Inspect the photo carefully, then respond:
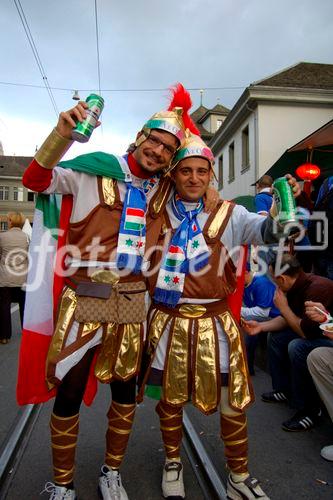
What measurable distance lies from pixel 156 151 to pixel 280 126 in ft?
50.4

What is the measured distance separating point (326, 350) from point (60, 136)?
2.04 m

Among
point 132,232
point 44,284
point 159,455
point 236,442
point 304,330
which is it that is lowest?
point 159,455

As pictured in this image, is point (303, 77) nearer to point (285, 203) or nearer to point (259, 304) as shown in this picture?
point (259, 304)

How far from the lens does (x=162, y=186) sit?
2.24 m

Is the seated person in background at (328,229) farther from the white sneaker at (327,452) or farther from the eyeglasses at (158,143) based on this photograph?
the eyeglasses at (158,143)

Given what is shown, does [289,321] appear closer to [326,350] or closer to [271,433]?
[326,350]

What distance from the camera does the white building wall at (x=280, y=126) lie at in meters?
16.1

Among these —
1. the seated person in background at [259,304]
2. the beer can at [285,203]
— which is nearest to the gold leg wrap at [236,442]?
the beer can at [285,203]

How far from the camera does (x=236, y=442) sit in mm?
2047

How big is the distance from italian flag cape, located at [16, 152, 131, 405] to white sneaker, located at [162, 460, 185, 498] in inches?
21.3

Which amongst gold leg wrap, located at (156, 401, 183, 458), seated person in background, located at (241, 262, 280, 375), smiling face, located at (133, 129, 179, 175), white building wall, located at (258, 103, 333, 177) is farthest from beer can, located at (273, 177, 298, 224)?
white building wall, located at (258, 103, 333, 177)

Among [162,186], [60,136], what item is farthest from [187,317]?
[60,136]

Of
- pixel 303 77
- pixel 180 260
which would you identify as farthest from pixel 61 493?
pixel 303 77

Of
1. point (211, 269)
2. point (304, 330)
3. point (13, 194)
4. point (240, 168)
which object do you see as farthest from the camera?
point (13, 194)
